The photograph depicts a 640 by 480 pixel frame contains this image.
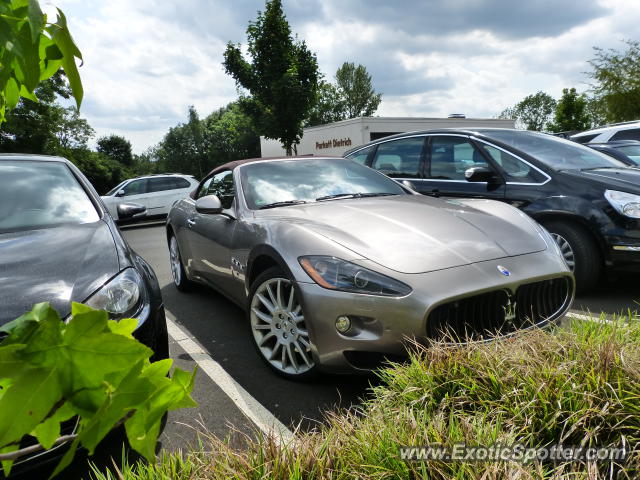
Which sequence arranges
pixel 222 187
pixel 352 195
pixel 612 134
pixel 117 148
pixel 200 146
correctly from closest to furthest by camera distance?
pixel 352 195, pixel 222 187, pixel 612 134, pixel 200 146, pixel 117 148

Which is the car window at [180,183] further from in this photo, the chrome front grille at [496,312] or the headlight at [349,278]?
the chrome front grille at [496,312]

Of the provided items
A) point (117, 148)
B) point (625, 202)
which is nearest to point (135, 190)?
point (625, 202)

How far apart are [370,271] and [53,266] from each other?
1.56m

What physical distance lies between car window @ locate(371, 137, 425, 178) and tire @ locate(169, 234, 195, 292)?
2624 millimetres

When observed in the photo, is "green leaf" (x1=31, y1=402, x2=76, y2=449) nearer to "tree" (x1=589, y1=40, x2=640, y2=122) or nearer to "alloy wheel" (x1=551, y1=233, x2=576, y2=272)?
"alloy wheel" (x1=551, y1=233, x2=576, y2=272)

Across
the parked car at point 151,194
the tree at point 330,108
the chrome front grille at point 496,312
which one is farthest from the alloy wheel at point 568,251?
the tree at point 330,108

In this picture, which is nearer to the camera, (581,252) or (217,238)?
(217,238)

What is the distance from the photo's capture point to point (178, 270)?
5.45 meters

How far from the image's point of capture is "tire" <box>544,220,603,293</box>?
4246mm

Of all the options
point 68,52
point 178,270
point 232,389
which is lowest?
point 232,389

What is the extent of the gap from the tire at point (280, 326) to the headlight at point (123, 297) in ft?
2.67

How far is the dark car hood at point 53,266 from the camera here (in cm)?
201

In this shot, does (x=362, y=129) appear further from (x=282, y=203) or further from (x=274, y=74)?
(x=282, y=203)

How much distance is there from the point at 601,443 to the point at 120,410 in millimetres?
1629
